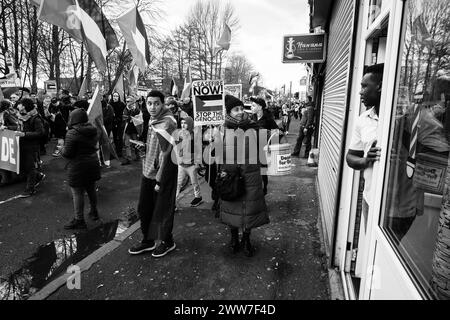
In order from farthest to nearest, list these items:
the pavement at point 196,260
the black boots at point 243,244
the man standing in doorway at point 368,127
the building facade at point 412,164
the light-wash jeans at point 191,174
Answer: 1. the light-wash jeans at point 191,174
2. the black boots at point 243,244
3. the pavement at point 196,260
4. the man standing in doorway at point 368,127
5. the building facade at point 412,164

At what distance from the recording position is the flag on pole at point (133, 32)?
6969 mm

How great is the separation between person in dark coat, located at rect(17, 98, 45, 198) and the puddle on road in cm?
255

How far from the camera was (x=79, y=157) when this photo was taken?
473 cm

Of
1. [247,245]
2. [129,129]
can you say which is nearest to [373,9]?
[247,245]

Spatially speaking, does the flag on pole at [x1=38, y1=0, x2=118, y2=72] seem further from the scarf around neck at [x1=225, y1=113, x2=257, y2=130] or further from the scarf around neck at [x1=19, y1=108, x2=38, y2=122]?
the scarf around neck at [x1=225, y1=113, x2=257, y2=130]

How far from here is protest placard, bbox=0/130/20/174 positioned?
249 inches

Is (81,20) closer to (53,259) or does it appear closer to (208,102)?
(208,102)

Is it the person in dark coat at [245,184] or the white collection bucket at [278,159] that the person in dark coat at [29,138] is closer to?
the person in dark coat at [245,184]

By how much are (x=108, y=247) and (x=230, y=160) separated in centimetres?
211

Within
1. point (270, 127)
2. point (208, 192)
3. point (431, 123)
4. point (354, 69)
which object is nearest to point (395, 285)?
point (431, 123)

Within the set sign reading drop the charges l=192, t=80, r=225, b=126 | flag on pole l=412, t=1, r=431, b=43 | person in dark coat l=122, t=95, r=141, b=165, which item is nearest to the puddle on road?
sign reading drop the charges l=192, t=80, r=225, b=126

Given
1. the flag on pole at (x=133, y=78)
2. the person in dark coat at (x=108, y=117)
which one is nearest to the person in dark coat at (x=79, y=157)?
the person in dark coat at (x=108, y=117)

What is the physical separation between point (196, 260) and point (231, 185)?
1070mm

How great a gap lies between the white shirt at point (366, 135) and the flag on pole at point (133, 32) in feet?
19.5
